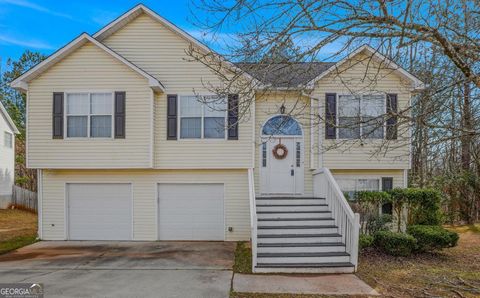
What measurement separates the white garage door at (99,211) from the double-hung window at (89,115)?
1.84 metres

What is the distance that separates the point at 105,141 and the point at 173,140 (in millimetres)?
2096

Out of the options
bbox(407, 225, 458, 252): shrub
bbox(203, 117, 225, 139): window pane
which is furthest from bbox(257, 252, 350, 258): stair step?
bbox(203, 117, 225, 139): window pane

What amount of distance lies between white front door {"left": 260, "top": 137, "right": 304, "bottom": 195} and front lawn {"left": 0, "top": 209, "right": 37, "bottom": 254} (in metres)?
7.98

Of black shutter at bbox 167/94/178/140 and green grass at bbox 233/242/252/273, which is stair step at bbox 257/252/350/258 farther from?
black shutter at bbox 167/94/178/140

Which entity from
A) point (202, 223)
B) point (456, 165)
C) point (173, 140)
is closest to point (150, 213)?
point (202, 223)

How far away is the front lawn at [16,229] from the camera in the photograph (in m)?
11.0

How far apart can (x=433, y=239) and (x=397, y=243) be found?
1112mm

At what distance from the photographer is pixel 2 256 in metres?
9.16

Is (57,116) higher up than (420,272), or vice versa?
(57,116)

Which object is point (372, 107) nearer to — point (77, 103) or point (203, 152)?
point (203, 152)

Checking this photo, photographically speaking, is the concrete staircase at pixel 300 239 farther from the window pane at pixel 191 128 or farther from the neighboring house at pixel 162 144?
the window pane at pixel 191 128

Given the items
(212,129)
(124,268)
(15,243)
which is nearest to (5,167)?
(15,243)

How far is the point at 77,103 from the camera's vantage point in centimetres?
1088

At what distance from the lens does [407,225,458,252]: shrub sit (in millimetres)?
9398
